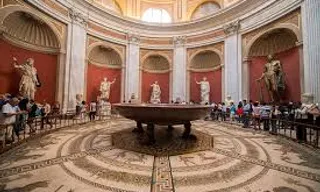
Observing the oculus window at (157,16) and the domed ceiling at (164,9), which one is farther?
the oculus window at (157,16)

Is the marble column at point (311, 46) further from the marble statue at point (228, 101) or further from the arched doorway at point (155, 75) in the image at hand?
the arched doorway at point (155, 75)

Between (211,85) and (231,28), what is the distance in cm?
408

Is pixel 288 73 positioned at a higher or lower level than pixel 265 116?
higher

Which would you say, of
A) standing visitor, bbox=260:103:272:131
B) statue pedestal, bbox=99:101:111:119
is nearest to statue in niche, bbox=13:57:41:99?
statue pedestal, bbox=99:101:111:119

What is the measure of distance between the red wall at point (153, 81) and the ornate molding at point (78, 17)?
5456 mm

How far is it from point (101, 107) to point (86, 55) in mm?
3436

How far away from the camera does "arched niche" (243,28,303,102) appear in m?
7.87

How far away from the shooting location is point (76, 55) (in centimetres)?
945

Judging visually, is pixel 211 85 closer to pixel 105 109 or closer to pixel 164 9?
pixel 164 9

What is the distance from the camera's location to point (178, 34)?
13.0 m

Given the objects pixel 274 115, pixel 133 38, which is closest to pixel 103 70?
pixel 133 38

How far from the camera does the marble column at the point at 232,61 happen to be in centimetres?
1011

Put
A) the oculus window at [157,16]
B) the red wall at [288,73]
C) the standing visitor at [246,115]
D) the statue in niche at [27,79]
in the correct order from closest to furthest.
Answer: the standing visitor at [246,115] < the statue in niche at [27,79] < the red wall at [288,73] < the oculus window at [157,16]

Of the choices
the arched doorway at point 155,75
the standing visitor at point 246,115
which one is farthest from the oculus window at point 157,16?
the standing visitor at point 246,115
